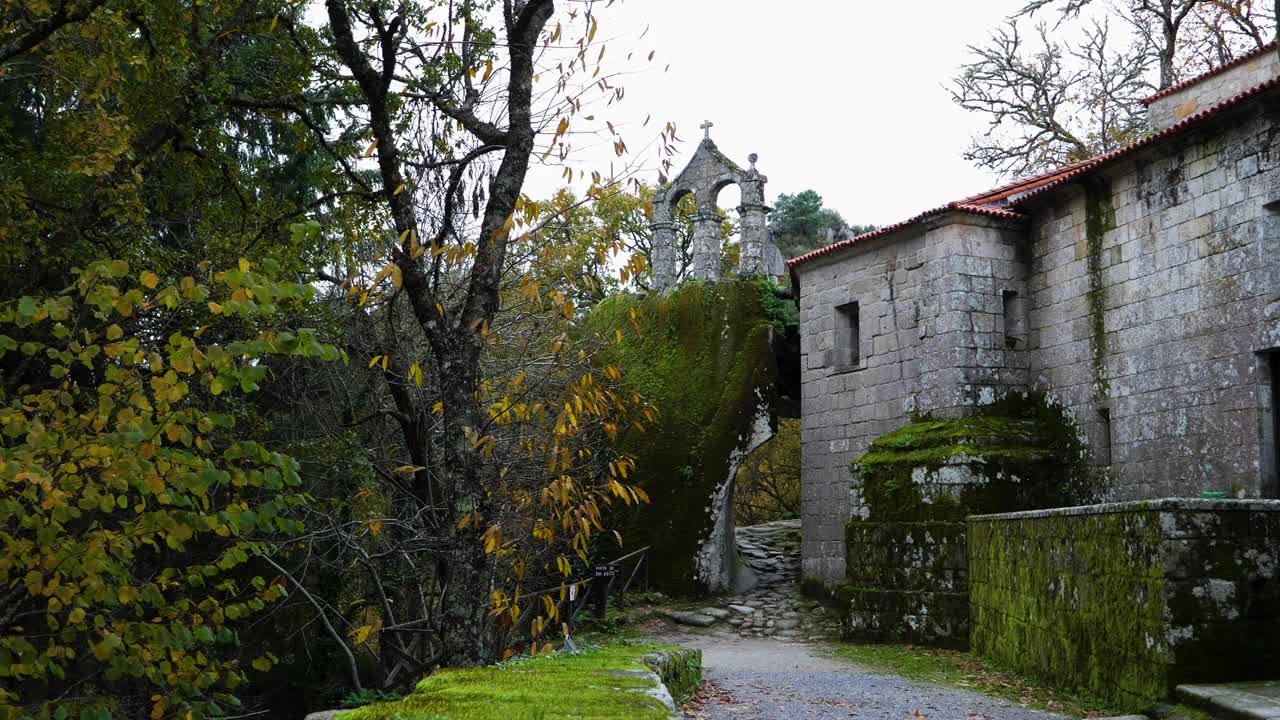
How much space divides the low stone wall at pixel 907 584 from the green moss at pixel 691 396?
15.2 feet

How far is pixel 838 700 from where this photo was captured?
7.83 m

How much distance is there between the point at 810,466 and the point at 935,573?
4.54m

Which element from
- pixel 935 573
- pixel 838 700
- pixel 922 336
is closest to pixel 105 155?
pixel 838 700

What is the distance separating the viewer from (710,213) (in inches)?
741

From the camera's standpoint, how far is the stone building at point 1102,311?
10523mm

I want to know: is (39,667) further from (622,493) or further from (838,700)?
(838,700)

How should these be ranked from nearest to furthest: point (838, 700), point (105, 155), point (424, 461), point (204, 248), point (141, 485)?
point (141, 485), point (105, 155), point (838, 700), point (424, 461), point (204, 248)

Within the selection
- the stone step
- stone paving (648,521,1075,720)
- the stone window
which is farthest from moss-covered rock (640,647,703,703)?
the stone window

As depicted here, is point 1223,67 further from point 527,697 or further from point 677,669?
point 527,697

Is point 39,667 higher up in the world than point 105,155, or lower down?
lower down

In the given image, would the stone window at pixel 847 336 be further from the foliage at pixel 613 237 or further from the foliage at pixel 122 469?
the foliage at pixel 122 469

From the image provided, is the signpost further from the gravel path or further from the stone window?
the stone window

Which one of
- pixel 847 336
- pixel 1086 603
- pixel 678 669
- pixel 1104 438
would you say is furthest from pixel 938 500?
pixel 678 669

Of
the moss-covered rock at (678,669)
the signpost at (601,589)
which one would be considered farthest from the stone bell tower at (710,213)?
the moss-covered rock at (678,669)
